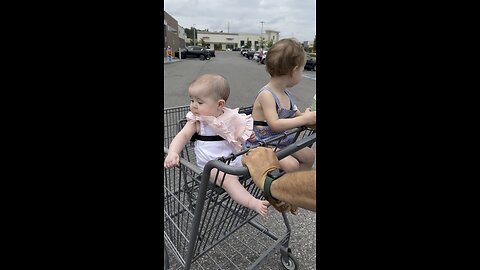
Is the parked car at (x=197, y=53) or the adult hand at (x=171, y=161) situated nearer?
the adult hand at (x=171, y=161)

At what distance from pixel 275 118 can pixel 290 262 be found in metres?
1.03

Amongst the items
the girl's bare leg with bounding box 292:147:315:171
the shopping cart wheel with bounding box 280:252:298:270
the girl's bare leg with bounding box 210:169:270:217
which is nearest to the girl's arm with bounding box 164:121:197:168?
the girl's bare leg with bounding box 210:169:270:217

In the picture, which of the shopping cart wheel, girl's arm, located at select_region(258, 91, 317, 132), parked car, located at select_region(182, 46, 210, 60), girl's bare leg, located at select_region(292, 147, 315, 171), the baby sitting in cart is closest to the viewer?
the baby sitting in cart

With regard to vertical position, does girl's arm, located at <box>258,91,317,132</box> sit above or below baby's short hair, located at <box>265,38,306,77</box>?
below

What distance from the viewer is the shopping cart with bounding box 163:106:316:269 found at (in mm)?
1367

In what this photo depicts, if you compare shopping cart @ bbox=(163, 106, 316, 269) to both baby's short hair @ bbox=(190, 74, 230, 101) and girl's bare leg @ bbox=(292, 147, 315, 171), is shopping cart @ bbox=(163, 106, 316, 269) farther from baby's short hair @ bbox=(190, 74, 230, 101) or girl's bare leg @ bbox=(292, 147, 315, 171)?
baby's short hair @ bbox=(190, 74, 230, 101)

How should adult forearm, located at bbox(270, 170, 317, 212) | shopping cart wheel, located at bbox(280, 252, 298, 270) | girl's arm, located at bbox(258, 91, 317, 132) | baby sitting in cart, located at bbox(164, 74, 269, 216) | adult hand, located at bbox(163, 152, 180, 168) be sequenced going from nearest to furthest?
1. adult forearm, located at bbox(270, 170, 317, 212)
2. adult hand, located at bbox(163, 152, 180, 168)
3. baby sitting in cart, located at bbox(164, 74, 269, 216)
4. girl's arm, located at bbox(258, 91, 317, 132)
5. shopping cart wheel, located at bbox(280, 252, 298, 270)

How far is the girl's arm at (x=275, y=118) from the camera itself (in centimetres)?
165

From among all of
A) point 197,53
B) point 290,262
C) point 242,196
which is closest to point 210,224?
point 290,262

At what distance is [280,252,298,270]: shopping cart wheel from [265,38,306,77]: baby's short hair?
1277 mm

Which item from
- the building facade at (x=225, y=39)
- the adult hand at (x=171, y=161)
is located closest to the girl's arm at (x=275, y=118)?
the adult hand at (x=171, y=161)

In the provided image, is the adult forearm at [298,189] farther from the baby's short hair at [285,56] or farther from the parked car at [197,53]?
the parked car at [197,53]

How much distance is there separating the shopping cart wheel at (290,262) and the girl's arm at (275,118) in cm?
91
